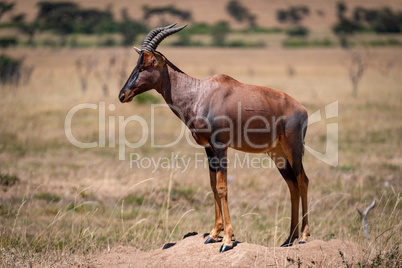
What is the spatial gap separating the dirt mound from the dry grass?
0.50 metres

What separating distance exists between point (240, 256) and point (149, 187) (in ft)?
18.0

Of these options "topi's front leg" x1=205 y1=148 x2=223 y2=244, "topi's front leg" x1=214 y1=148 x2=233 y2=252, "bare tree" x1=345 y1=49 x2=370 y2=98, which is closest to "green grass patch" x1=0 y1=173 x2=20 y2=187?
"topi's front leg" x1=205 y1=148 x2=223 y2=244

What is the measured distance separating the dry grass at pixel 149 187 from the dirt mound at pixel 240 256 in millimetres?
499

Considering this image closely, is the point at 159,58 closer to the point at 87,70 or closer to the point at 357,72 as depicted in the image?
the point at 87,70

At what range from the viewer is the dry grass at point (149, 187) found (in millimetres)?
8281

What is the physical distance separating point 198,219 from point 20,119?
13255 mm

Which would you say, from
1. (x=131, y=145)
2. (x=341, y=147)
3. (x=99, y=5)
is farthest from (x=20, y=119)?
(x=99, y=5)

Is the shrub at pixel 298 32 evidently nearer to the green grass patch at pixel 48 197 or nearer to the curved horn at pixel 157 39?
the green grass patch at pixel 48 197

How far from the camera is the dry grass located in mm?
8281

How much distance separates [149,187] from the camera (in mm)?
11375

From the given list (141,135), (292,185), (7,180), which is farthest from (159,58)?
(141,135)

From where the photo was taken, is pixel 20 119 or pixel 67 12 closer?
pixel 20 119

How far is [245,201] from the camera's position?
11609 mm

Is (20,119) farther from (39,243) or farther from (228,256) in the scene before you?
(228,256)
